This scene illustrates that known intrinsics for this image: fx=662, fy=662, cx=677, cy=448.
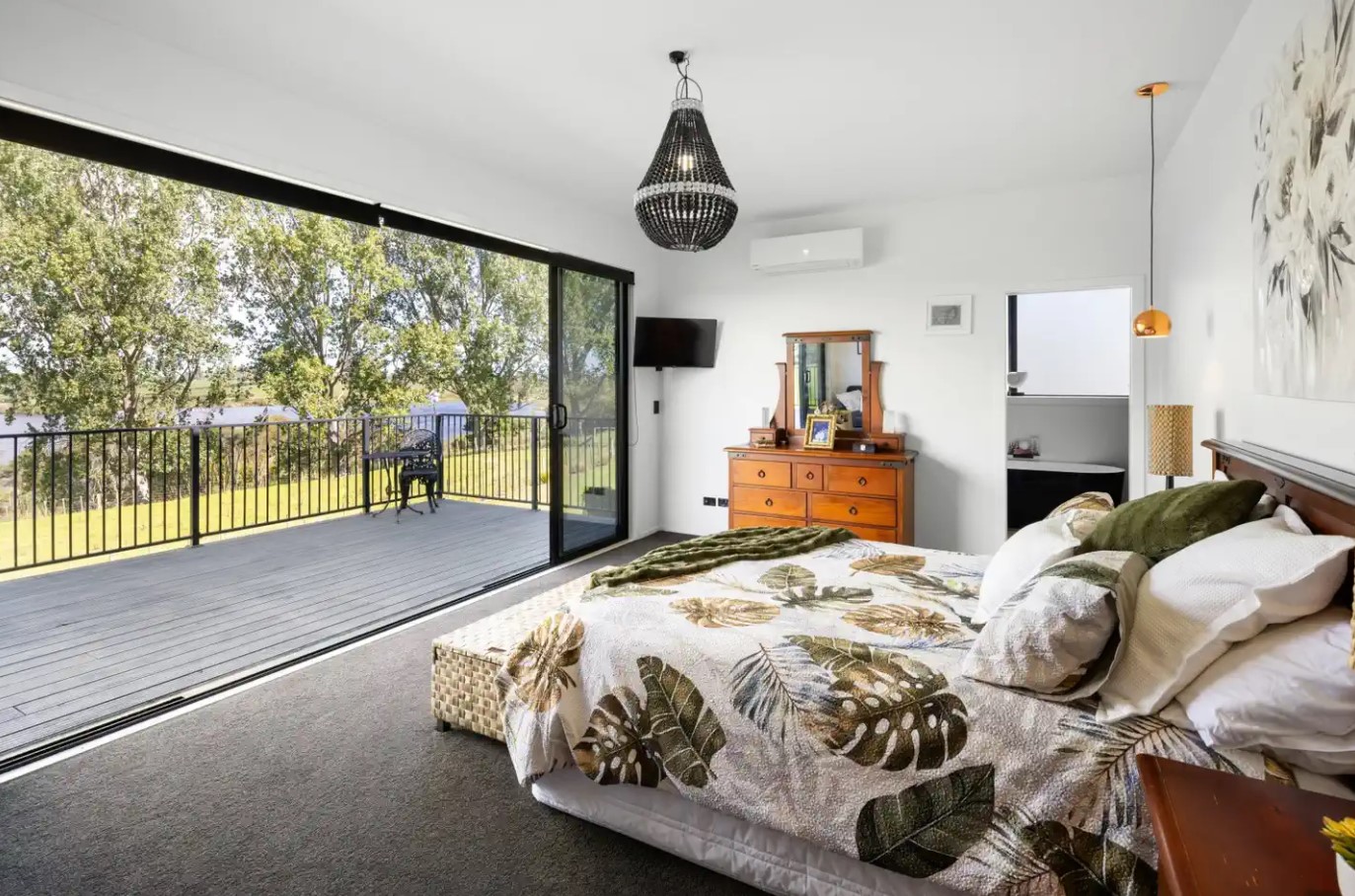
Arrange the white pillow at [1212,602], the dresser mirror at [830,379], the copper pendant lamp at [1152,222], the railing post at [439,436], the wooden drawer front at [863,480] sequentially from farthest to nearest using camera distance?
the railing post at [439,436], the dresser mirror at [830,379], the wooden drawer front at [863,480], the copper pendant lamp at [1152,222], the white pillow at [1212,602]

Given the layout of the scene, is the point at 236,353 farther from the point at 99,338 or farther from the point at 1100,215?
the point at 1100,215

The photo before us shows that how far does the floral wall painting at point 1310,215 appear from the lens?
150cm

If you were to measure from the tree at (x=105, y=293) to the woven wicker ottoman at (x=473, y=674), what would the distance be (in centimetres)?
476

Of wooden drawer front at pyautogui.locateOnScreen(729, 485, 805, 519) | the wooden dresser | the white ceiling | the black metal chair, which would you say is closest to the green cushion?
the white ceiling

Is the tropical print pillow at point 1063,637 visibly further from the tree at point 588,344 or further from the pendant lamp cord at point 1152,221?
the tree at point 588,344

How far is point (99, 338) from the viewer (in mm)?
5469

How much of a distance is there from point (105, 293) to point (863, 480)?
6236 mm

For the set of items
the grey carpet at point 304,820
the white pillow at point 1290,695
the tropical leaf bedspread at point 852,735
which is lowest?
the grey carpet at point 304,820

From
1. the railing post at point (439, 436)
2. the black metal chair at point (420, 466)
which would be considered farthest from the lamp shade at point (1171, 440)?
the railing post at point (439, 436)

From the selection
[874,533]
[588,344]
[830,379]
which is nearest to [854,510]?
[874,533]

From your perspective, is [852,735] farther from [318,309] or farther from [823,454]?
[318,309]

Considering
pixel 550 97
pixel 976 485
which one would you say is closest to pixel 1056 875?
pixel 550 97

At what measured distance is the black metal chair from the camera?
6.73 metres

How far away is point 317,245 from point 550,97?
4874 mm
